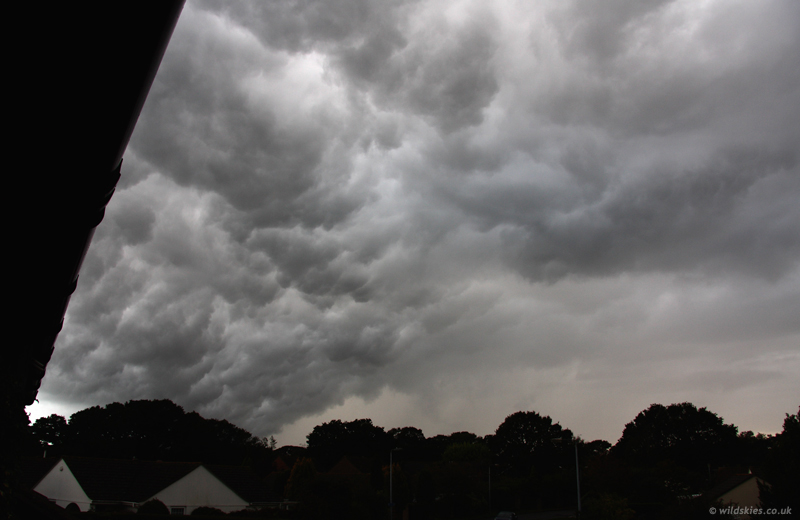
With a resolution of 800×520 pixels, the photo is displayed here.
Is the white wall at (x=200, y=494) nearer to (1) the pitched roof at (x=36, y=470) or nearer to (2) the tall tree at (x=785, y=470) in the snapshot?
(1) the pitched roof at (x=36, y=470)

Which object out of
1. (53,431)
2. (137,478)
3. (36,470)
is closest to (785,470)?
(137,478)

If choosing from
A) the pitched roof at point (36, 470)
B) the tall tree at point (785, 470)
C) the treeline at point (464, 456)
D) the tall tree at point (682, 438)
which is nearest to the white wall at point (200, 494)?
the treeline at point (464, 456)

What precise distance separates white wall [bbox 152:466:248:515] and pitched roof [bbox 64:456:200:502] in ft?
2.44

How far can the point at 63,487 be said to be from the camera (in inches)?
1877

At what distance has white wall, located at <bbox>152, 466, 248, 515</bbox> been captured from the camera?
166 ft

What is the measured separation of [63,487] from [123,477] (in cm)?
552

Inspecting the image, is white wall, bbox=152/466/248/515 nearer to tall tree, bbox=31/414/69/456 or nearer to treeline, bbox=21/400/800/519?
treeline, bbox=21/400/800/519

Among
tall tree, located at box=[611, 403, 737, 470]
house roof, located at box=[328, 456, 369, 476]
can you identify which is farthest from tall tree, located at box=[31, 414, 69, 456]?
tall tree, located at box=[611, 403, 737, 470]

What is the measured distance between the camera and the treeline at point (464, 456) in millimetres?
60125

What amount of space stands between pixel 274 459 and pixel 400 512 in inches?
3014

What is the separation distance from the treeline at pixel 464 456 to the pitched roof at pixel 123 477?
37.6 ft

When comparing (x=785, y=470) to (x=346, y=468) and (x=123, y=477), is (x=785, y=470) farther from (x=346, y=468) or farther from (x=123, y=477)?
(x=346, y=468)

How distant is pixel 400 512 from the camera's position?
5731 centimetres

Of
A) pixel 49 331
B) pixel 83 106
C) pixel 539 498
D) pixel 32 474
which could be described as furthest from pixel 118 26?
pixel 539 498
